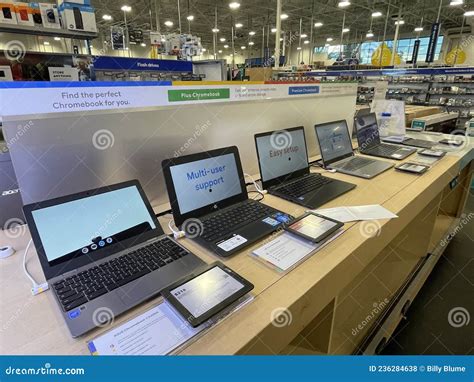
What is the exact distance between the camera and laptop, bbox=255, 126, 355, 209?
4.07 feet

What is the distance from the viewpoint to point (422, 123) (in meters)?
2.98

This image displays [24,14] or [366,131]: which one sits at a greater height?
→ [24,14]

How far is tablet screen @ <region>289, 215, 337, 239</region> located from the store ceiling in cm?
911

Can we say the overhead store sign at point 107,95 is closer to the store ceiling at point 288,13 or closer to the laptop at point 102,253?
the laptop at point 102,253

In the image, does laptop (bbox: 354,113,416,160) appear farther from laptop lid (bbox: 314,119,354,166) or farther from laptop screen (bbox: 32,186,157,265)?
laptop screen (bbox: 32,186,157,265)

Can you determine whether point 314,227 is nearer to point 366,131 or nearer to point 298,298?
point 298,298

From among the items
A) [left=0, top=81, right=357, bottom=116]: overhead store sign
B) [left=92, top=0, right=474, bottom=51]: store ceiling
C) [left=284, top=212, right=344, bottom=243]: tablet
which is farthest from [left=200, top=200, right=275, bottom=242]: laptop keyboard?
[left=92, top=0, right=474, bottom=51]: store ceiling

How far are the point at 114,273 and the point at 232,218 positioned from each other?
1.41 feet

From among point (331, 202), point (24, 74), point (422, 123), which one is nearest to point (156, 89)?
point (331, 202)

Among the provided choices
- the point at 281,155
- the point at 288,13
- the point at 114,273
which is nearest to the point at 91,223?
the point at 114,273

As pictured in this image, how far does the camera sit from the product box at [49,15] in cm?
246

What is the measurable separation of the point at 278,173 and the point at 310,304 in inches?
28.4

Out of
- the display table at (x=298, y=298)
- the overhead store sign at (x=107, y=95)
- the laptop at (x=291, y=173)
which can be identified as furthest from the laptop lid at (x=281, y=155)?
the overhead store sign at (x=107, y=95)

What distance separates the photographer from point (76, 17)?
2.54m
